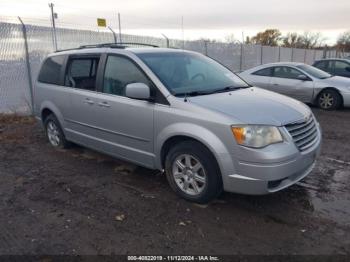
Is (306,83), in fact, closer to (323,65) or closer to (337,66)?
(337,66)

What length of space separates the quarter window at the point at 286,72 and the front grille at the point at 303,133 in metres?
6.65

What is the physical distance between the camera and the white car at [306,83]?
970 centimetres

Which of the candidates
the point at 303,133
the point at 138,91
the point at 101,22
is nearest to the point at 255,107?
the point at 303,133

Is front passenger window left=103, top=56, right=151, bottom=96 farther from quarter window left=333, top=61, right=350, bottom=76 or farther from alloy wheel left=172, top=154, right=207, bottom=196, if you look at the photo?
quarter window left=333, top=61, right=350, bottom=76

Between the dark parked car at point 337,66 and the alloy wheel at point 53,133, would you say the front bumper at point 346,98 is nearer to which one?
the dark parked car at point 337,66

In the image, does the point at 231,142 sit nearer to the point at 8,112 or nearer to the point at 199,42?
the point at 8,112

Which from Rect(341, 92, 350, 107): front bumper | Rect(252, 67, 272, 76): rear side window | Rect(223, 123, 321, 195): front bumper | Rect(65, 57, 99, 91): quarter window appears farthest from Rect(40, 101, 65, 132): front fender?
Rect(341, 92, 350, 107): front bumper

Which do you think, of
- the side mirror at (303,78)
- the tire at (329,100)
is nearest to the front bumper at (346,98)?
the tire at (329,100)

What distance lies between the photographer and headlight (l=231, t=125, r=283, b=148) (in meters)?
3.43

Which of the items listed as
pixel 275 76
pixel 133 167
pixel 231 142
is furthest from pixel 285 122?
pixel 275 76

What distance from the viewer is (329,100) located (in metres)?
9.83

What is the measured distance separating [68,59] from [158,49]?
167cm

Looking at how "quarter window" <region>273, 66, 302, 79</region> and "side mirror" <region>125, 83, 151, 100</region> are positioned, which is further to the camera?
"quarter window" <region>273, 66, 302, 79</region>

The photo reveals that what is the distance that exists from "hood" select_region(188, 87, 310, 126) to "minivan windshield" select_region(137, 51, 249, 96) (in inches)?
9.2
